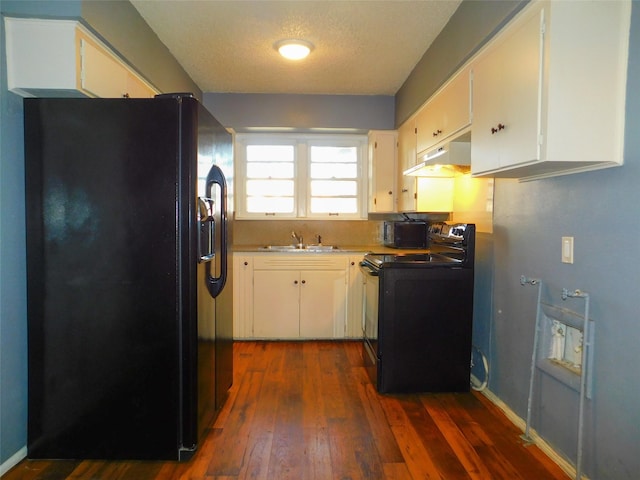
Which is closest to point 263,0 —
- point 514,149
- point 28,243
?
point 514,149

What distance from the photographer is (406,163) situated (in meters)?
3.60

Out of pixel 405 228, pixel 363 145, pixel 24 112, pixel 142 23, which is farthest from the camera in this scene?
pixel 363 145

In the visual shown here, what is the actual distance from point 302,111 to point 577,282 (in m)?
3.06

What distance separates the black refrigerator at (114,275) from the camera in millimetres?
1799

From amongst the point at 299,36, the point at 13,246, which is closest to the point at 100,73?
the point at 13,246

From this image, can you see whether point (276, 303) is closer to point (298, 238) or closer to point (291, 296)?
point (291, 296)

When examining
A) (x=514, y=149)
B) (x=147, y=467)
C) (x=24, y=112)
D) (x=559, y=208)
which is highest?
(x=24, y=112)

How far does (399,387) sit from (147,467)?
1.57m

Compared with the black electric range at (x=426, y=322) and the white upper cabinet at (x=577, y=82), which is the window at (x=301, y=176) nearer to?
the black electric range at (x=426, y=322)

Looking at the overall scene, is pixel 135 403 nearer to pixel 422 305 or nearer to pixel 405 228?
pixel 422 305

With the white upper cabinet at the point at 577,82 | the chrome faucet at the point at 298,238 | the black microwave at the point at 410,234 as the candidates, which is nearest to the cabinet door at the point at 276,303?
the chrome faucet at the point at 298,238

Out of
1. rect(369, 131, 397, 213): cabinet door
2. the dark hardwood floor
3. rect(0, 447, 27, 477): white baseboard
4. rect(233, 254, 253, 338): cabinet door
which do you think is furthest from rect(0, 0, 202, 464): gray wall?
rect(369, 131, 397, 213): cabinet door

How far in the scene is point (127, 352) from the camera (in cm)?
184

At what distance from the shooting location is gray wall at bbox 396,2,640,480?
4.80 ft
